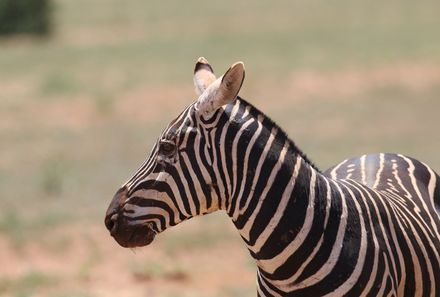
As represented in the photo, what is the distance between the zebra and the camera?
14.8 feet

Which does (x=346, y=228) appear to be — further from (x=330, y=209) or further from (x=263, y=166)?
(x=263, y=166)

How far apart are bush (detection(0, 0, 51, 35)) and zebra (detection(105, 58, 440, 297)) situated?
3098 centimetres

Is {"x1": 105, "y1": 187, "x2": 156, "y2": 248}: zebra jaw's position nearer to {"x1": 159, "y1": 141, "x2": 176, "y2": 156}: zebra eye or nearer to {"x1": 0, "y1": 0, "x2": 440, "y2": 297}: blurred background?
{"x1": 159, "y1": 141, "x2": 176, "y2": 156}: zebra eye

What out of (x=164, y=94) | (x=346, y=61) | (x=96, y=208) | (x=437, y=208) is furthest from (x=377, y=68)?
(x=437, y=208)

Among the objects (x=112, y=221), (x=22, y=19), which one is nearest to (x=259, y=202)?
(x=112, y=221)

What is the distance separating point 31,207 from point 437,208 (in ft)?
26.7

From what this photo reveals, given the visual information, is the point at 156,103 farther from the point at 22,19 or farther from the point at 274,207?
the point at 274,207

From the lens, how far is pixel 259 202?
179 inches

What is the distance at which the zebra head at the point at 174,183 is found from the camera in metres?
4.51

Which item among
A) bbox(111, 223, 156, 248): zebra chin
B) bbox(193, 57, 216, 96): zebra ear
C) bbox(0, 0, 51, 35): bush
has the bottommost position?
bbox(111, 223, 156, 248): zebra chin

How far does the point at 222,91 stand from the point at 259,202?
1.66 ft

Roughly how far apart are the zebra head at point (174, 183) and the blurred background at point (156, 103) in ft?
5.91

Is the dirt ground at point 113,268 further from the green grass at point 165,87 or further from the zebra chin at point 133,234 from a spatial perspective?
the zebra chin at point 133,234

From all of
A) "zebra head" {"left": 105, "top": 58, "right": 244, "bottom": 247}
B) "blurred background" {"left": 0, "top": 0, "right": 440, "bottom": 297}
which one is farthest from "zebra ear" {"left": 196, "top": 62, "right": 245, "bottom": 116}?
"blurred background" {"left": 0, "top": 0, "right": 440, "bottom": 297}
